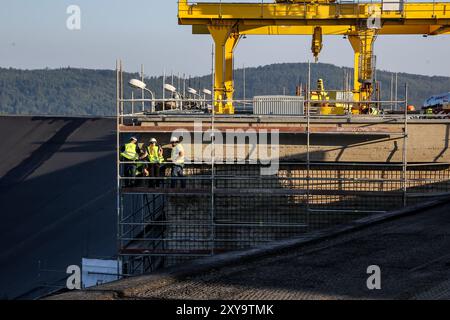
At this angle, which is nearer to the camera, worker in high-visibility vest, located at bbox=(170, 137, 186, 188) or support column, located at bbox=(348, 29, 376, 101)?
worker in high-visibility vest, located at bbox=(170, 137, 186, 188)

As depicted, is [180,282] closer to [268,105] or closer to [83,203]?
[268,105]

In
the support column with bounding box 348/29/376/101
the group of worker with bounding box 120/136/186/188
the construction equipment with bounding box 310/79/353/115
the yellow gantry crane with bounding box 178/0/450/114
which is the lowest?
the group of worker with bounding box 120/136/186/188

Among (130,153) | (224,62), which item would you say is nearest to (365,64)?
(224,62)

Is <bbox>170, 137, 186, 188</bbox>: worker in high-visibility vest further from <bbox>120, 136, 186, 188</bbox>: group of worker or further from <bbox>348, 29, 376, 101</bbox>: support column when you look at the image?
<bbox>348, 29, 376, 101</bbox>: support column

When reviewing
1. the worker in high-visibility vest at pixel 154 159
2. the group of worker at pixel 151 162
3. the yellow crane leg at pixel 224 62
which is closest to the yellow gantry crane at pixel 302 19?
the yellow crane leg at pixel 224 62

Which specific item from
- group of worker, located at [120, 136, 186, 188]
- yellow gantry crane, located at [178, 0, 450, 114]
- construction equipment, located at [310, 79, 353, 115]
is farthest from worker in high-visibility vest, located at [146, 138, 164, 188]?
yellow gantry crane, located at [178, 0, 450, 114]

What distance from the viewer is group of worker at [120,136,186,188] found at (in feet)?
71.3

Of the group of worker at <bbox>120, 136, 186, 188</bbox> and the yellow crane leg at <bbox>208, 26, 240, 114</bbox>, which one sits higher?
the yellow crane leg at <bbox>208, 26, 240, 114</bbox>

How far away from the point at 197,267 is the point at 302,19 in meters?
21.6

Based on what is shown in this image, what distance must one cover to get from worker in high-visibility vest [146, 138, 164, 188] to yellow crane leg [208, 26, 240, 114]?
9.18m

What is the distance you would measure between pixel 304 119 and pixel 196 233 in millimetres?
3981

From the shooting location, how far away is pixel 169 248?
74.2ft

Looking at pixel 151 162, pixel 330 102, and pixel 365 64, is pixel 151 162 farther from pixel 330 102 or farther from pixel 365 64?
pixel 365 64
